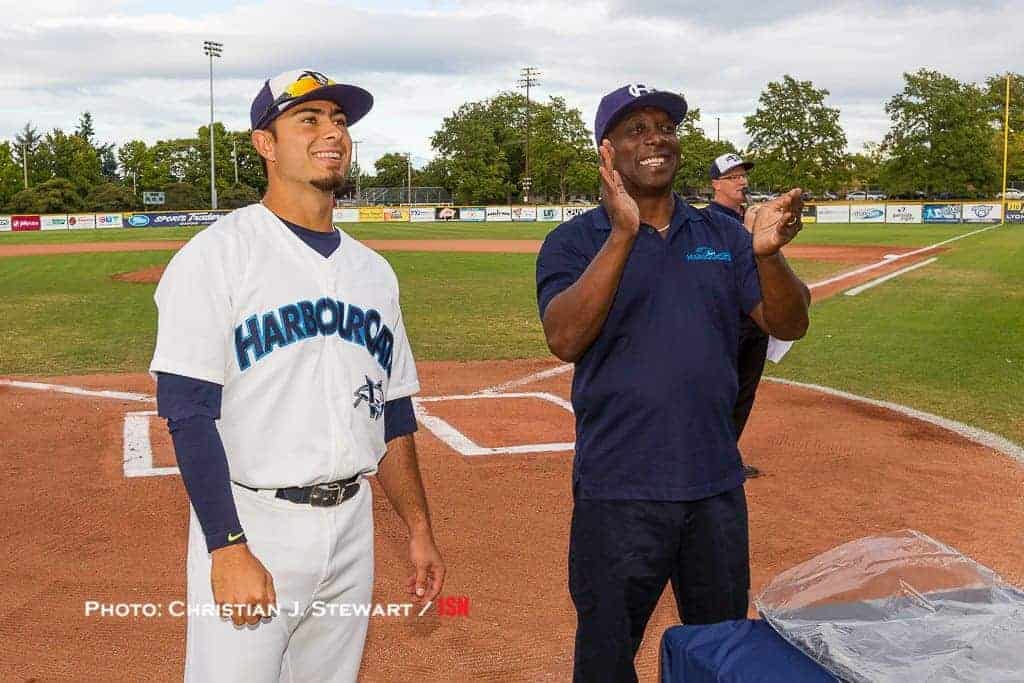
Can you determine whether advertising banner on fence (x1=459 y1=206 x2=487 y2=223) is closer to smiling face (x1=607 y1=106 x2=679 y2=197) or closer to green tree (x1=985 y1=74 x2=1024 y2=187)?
green tree (x1=985 y1=74 x2=1024 y2=187)

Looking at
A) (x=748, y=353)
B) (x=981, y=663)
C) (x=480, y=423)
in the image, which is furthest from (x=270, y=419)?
(x=480, y=423)

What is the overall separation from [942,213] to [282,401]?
192 feet

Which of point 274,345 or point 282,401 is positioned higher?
point 274,345

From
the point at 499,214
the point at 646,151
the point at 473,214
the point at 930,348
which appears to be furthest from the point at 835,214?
the point at 646,151

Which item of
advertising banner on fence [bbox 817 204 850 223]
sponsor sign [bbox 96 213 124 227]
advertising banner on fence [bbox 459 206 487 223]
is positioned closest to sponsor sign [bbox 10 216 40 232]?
sponsor sign [bbox 96 213 124 227]

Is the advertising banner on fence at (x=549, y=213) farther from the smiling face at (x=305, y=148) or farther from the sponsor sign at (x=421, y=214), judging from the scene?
the smiling face at (x=305, y=148)

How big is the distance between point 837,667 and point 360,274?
157 centimetres

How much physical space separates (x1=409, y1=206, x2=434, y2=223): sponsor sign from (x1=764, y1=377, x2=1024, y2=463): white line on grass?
56435 millimetres

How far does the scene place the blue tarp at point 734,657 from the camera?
84.3 inches

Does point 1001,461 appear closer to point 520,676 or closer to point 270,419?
point 520,676

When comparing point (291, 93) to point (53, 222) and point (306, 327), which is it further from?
point (53, 222)

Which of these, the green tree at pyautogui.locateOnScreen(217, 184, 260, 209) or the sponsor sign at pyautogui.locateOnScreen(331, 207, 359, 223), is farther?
the green tree at pyautogui.locateOnScreen(217, 184, 260, 209)

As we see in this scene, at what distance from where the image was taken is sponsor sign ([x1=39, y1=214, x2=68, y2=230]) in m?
53.6

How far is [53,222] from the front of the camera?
54.4 meters
